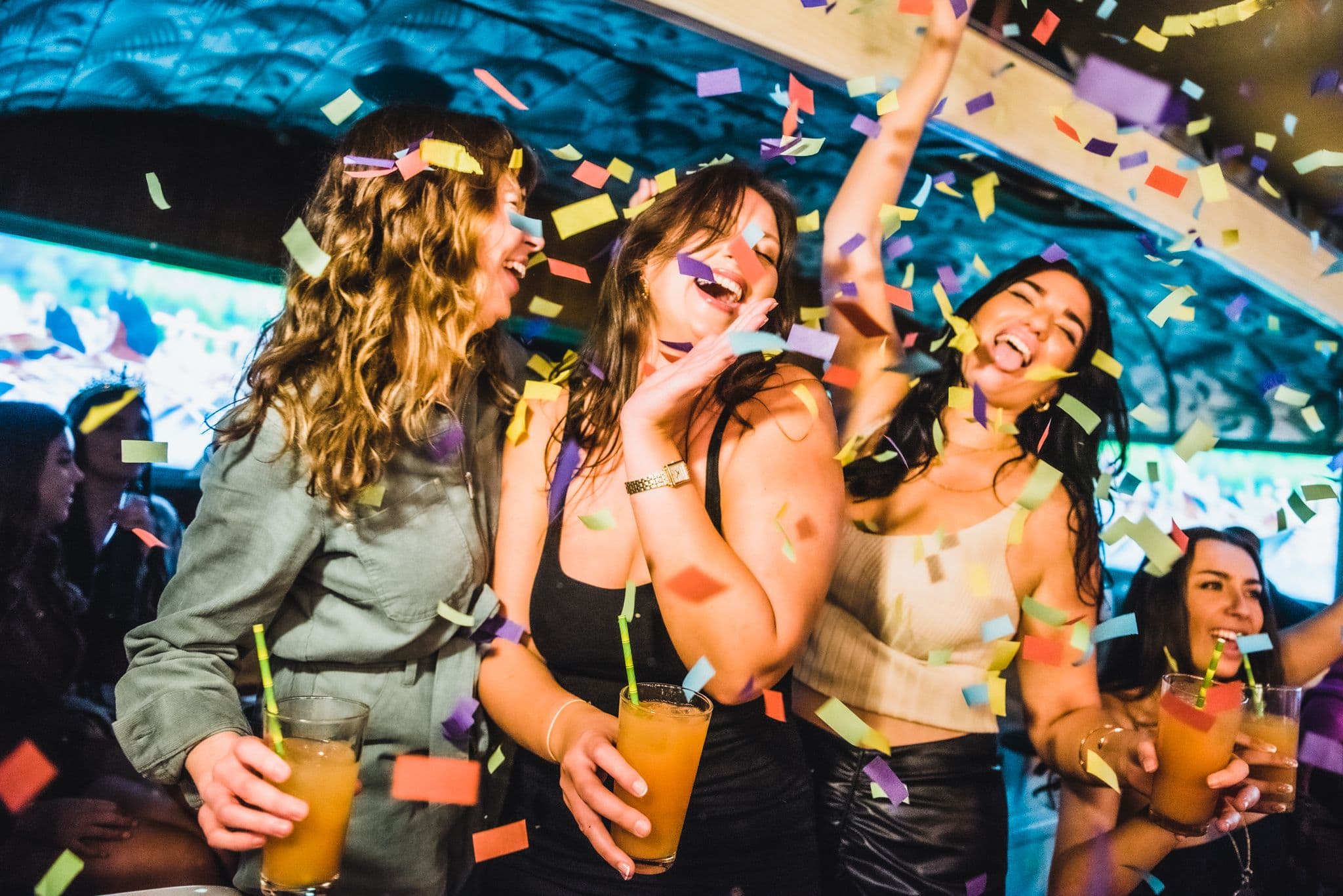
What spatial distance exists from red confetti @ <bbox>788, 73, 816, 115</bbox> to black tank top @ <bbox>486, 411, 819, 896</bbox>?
35.7 inches

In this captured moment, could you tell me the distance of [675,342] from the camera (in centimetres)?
137

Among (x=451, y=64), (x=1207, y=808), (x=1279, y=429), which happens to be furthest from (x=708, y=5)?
(x=1279, y=429)

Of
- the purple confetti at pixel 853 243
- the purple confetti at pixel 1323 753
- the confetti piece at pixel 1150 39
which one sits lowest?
the purple confetti at pixel 1323 753

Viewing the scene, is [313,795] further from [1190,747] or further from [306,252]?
[1190,747]

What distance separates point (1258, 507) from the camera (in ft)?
11.2

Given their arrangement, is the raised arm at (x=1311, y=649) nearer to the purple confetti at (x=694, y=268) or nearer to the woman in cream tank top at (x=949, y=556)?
the woman in cream tank top at (x=949, y=556)

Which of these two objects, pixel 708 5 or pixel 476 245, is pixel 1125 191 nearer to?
pixel 708 5

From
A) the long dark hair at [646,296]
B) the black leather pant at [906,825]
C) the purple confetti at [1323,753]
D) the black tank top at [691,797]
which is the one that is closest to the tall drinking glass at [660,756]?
the black tank top at [691,797]

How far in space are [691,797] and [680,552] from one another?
0.40 meters

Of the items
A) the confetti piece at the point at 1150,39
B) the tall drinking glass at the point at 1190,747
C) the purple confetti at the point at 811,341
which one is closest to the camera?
the tall drinking glass at the point at 1190,747

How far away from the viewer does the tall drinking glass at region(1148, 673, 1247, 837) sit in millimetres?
1261

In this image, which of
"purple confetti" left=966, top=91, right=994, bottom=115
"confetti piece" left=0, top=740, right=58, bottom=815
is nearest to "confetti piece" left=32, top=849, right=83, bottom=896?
"confetti piece" left=0, top=740, right=58, bottom=815

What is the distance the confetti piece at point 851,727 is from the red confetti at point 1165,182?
165 cm

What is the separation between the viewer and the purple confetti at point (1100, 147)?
7.12ft
